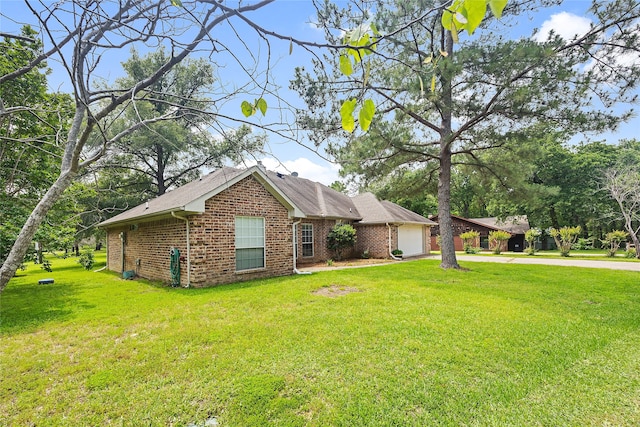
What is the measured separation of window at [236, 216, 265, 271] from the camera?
942cm

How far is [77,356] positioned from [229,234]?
5.28 m

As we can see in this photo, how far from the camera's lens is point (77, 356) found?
13.2 ft

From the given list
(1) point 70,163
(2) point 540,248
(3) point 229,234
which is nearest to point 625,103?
(3) point 229,234

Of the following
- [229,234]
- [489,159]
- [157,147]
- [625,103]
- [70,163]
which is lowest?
[229,234]

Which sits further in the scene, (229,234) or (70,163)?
(229,234)

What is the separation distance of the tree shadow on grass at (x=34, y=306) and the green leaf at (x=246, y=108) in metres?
6.38

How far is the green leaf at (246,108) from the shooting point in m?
1.88

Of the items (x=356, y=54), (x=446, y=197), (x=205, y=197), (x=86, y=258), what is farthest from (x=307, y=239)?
(x=356, y=54)

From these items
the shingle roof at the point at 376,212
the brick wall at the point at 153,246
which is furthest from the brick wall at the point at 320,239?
the brick wall at the point at 153,246

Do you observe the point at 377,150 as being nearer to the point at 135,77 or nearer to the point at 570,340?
the point at 570,340

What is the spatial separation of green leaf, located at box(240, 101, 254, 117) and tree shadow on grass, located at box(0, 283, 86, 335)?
20.9ft

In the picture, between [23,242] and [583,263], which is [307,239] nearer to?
[23,242]

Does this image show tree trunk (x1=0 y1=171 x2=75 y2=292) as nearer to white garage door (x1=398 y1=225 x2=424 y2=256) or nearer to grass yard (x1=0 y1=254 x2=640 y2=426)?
grass yard (x1=0 y1=254 x2=640 y2=426)

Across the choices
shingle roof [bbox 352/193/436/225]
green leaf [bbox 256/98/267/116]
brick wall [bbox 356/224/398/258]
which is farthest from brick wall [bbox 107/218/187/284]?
brick wall [bbox 356/224/398/258]
